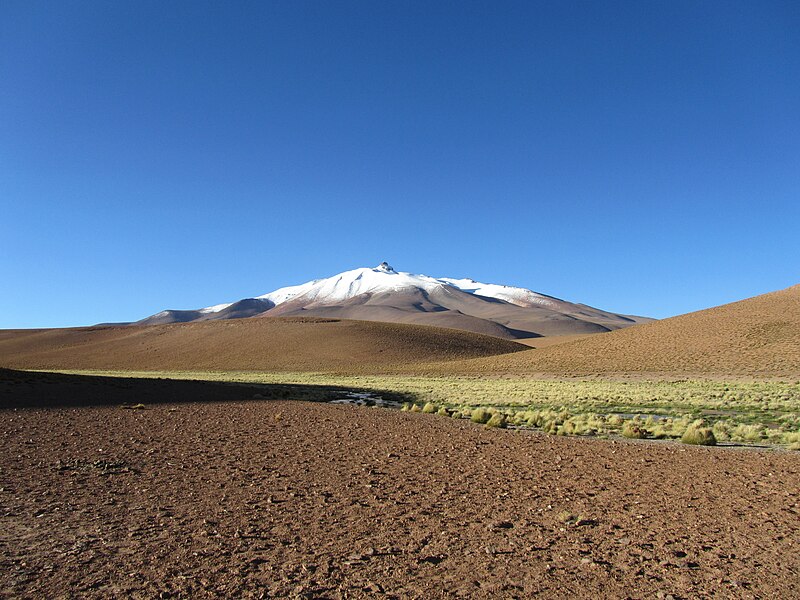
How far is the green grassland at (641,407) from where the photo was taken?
16.2 m

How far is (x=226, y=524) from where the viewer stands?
702 cm

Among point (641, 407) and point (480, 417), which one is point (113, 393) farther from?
point (641, 407)

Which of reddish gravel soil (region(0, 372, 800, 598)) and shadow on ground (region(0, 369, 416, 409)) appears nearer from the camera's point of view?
reddish gravel soil (region(0, 372, 800, 598))

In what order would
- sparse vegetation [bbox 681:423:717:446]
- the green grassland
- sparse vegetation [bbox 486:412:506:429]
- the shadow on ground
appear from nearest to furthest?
sparse vegetation [bbox 681:423:717:446], the green grassland, sparse vegetation [bbox 486:412:506:429], the shadow on ground

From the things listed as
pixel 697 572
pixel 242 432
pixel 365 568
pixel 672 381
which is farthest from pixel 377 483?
pixel 672 381

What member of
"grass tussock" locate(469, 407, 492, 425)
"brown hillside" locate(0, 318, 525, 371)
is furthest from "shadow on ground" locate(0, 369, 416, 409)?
"brown hillside" locate(0, 318, 525, 371)

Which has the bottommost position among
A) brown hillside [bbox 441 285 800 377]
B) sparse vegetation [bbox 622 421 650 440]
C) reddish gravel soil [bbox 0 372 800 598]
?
reddish gravel soil [bbox 0 372 800 598]

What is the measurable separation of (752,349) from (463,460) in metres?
44.1

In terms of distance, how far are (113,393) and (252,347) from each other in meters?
59.9

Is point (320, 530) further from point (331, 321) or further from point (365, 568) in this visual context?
point (331, 321)

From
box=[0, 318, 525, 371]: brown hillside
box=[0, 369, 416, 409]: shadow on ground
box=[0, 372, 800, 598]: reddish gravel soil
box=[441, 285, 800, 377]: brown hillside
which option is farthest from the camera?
box=[0, 318, 525, 371]: brown hillside

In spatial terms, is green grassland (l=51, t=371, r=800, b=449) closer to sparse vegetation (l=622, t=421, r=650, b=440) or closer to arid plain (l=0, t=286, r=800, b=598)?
sparse vegetation (l=622, t=421, r=650, b=440)

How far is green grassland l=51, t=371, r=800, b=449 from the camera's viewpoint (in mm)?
16203

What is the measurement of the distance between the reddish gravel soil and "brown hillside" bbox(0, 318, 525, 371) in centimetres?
5567
